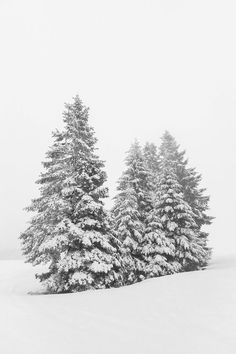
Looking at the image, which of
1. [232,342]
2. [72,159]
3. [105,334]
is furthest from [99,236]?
[232,342]

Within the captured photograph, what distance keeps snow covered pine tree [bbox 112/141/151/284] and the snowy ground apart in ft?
26.3

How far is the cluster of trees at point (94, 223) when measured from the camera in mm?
19328

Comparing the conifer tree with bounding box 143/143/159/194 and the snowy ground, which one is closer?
the snowy ground

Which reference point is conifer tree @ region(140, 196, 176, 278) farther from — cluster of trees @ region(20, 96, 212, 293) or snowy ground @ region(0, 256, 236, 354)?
snowy ground @ region(0, 256, 236, 354)

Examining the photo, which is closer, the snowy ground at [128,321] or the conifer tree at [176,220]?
the snowy ground at [128,321]

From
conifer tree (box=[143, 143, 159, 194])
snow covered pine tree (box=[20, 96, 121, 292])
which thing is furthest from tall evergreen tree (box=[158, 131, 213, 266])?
snow covered pine tree (box=[20, 96, 121, 292])

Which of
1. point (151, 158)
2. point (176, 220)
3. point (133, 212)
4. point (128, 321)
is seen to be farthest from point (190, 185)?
point (128, 321)

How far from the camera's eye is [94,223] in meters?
19.8

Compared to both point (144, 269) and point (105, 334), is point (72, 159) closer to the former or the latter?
point (144, 269)

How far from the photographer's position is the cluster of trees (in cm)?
1933

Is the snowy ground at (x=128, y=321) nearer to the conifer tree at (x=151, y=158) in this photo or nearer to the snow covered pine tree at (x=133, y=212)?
the snow covered pine tree at (x=133, y=212)

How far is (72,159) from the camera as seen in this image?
21.9 metres

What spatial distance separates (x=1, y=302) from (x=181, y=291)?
7.89 metres

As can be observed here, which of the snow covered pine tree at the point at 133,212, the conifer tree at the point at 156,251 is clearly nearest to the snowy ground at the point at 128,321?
the conifer tree at the point at 156,251
